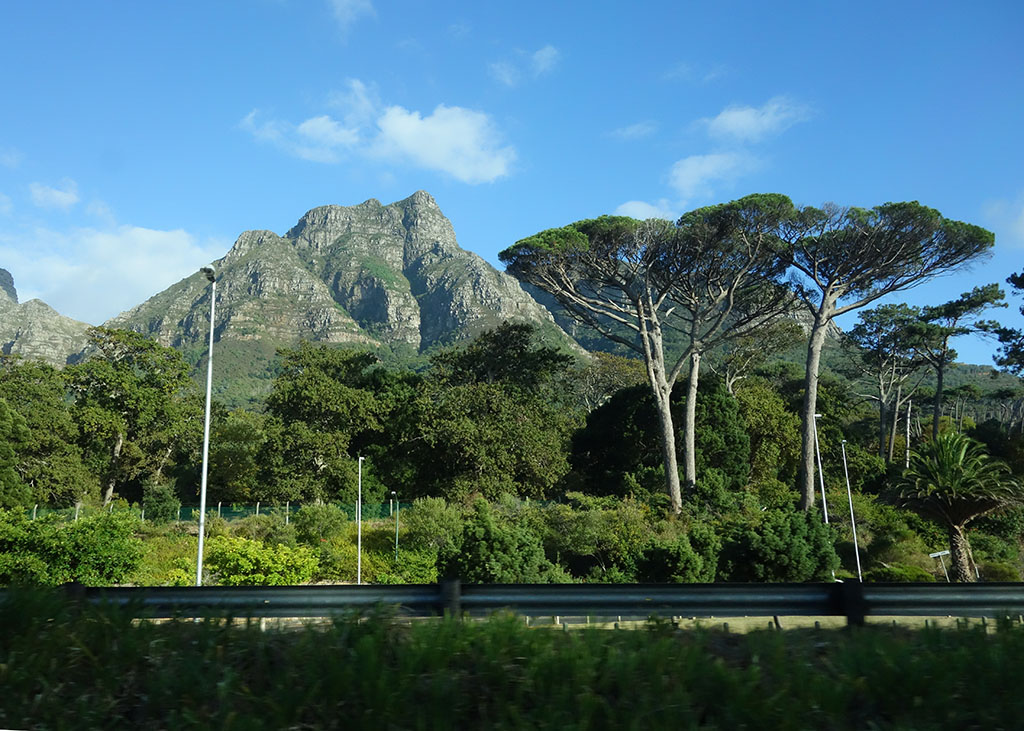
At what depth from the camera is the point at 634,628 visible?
4586mm

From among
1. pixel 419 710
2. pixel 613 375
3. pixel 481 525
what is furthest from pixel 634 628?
pixel 613 375

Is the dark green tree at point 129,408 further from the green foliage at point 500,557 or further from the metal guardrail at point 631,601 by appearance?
the metal guardrail at point 631,601

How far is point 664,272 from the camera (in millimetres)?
41469

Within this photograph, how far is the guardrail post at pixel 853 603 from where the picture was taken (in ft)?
15.6

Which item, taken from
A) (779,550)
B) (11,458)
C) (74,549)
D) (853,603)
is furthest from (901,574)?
(11,458)

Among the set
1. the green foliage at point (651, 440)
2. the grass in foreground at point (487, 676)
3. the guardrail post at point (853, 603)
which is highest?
the green foliage at point (651, 440)

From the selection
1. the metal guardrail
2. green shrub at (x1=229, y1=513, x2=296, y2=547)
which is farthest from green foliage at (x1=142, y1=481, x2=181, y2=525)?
the metal guardrail

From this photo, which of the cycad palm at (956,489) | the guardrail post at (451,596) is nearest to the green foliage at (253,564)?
the cycad palm at (956,489)

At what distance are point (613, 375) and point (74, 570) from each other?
50.8 meters

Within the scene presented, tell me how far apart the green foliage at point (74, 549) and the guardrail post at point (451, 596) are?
25.8 m

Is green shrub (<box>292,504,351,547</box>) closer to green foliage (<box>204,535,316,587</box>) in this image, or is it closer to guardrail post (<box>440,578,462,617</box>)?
green foliage (<box>204,535,316,587</box>)

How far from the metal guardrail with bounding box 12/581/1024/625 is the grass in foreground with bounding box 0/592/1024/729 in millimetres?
212

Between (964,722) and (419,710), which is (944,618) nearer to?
(964,722)

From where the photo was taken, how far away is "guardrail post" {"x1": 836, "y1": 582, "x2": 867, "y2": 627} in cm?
476
